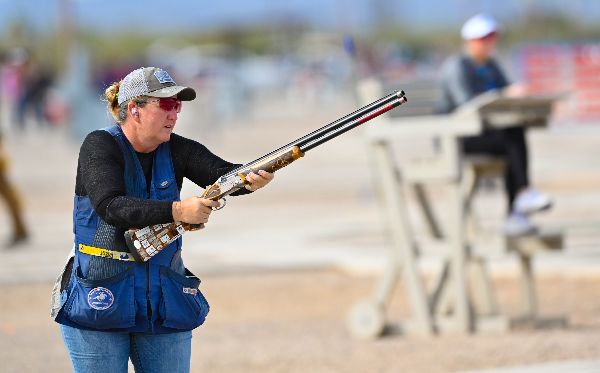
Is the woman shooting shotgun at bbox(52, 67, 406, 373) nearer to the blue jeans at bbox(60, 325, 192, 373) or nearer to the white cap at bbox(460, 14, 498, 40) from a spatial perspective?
the blue jeans at bbox(60, 325, 192, 373)

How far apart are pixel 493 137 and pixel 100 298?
4.54 meters

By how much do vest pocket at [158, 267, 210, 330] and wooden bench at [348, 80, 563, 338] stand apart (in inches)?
146

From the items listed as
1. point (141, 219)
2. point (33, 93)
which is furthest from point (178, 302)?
point (33, 93)

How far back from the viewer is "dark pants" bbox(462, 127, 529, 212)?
Answer: 8656mm

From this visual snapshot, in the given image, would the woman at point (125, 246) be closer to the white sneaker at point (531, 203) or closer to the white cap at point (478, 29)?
the white sneaker at point (531, 203)

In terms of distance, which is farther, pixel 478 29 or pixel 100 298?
pixel 478 29

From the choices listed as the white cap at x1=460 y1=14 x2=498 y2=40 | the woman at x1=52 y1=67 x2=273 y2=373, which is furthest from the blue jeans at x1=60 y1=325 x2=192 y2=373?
the white cap at x1=460 y1=14 x2=498 y2=40

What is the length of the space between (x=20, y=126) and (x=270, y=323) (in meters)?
29.1

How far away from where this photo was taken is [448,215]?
8.65m

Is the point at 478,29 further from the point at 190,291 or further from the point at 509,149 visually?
the point at 190,291

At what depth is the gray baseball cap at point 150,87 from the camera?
4621 millimetres

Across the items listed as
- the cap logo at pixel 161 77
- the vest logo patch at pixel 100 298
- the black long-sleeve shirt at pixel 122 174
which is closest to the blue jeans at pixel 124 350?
the vest logo patch at pixel 100 298

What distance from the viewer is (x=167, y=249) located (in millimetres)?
4711

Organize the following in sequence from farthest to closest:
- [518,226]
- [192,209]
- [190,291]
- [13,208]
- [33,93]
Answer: [33,93]
[13,208]
[518,226]
[190,291]
[192,209]
